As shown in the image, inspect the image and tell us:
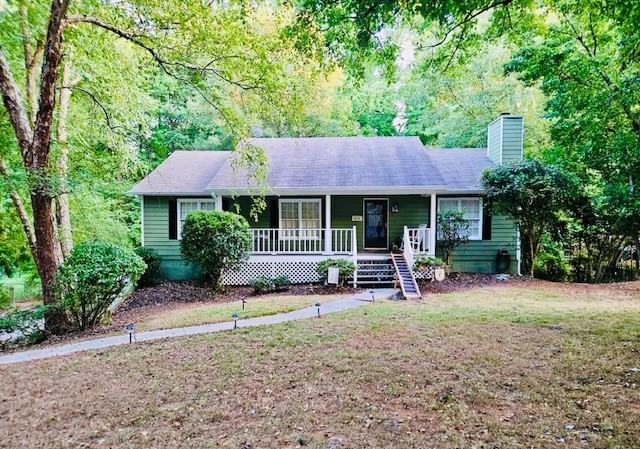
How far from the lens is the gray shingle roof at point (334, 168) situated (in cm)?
1179

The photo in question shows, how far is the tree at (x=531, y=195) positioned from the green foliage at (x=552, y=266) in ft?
3.40

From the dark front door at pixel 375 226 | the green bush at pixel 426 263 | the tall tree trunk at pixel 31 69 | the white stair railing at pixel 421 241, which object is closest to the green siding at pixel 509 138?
the white stair railing at pixel 421 241

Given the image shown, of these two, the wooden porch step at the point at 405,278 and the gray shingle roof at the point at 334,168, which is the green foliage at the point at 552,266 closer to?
the gray shingle roof at the point at 334,168

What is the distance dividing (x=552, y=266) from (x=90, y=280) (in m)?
13.5

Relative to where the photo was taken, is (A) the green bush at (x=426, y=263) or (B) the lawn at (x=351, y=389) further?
(A) the green bush at (x=426, y=263)

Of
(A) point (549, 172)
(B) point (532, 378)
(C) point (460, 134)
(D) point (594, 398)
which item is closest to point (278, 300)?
(B) point (532, 378)

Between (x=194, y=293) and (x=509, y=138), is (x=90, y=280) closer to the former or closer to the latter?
(x=194, y=293)

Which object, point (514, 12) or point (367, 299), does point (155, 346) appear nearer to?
point (367, 299)

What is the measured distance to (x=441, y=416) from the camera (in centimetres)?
329

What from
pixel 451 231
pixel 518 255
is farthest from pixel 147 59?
pixel 518 255

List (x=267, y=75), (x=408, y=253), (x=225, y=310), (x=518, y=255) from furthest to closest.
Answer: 1. (x=518, y=255)
2. (x=408, y=253)
3. (x=225, y=310)
4. (x=267, y=75)

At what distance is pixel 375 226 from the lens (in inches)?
520

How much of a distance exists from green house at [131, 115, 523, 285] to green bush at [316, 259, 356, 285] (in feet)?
2.89

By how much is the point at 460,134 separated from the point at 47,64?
Answer: 61.5ft
